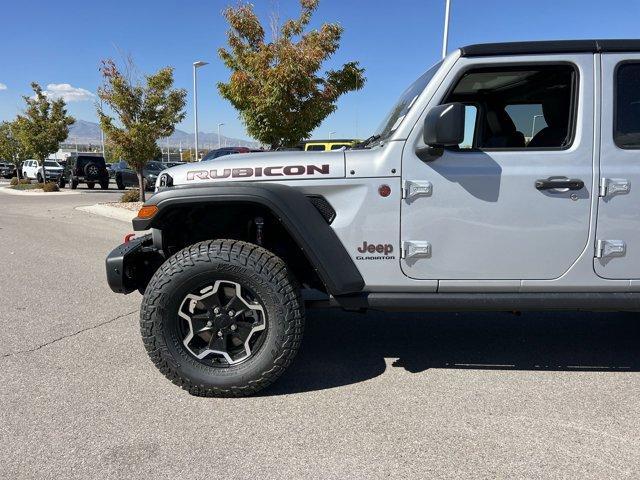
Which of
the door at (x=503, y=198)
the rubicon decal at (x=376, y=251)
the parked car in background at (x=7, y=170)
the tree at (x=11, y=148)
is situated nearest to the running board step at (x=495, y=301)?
the door at (x=503, y=198)

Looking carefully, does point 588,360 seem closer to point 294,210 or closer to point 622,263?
point 622,263

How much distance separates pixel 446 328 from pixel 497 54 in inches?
86.7

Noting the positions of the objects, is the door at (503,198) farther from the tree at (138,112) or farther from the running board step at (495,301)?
the tree at (138,112)

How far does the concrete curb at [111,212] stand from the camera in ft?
39.8

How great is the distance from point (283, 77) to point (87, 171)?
16326mm

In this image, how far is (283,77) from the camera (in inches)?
431

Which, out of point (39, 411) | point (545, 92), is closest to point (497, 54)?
point (545, 92)

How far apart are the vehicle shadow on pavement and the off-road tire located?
0.26 m

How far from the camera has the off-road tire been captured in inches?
109

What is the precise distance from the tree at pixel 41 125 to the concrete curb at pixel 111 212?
9.93 metres

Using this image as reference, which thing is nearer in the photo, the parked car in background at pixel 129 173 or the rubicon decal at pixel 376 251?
the rubicon decal at pixel 376 251

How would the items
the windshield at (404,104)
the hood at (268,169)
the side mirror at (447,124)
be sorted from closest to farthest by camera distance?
the side mirror at (447,124), the hood at (268,169), the windshield at (404,104)

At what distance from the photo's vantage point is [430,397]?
2.92 meters

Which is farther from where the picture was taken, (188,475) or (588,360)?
(588,360)
